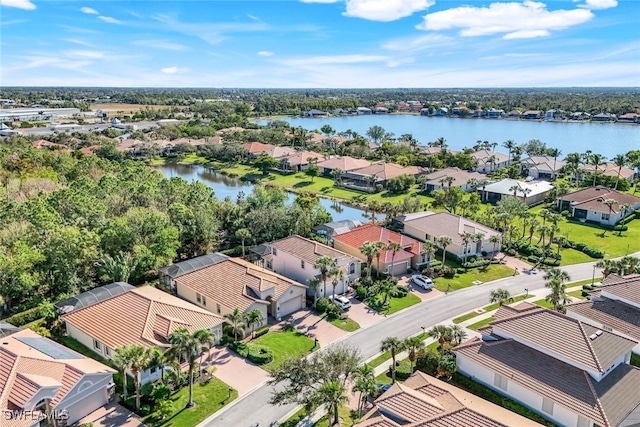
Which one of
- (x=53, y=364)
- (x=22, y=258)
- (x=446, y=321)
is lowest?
(x=446, y=321)

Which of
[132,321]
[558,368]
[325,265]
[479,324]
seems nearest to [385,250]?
[325,265]

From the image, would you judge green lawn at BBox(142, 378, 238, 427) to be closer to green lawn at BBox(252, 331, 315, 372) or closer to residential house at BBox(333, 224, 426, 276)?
green lawn at BBox(252, 331, 315, 372)

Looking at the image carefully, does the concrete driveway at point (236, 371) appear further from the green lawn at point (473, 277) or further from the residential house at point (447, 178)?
the residential house at point (447, 178)

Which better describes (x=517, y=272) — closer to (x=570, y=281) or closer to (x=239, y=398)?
(x=570, y=281)

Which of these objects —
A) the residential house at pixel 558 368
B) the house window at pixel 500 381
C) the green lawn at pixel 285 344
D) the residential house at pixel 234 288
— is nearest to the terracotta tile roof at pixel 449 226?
the residential house at pixel 234 288

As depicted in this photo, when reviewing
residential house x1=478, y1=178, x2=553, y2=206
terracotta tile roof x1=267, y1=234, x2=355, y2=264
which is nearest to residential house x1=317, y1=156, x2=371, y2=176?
residential house x1=478, y1=178, x2=553, y2=206

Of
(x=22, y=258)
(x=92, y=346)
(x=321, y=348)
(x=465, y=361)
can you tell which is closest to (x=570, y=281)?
(x=465, y=361)
